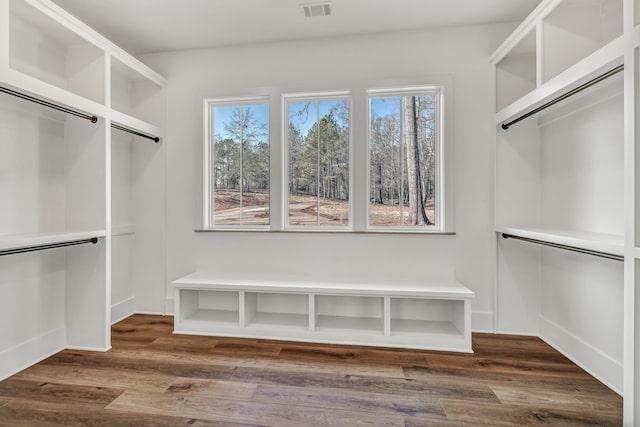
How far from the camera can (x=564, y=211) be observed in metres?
2.45

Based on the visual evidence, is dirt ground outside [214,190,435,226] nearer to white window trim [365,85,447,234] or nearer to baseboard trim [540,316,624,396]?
white window trim [365,85,447,234]

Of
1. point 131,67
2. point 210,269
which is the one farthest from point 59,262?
point 131,67

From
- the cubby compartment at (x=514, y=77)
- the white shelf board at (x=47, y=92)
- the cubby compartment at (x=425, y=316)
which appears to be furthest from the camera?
the cubby compartment at (x=514, y=77)

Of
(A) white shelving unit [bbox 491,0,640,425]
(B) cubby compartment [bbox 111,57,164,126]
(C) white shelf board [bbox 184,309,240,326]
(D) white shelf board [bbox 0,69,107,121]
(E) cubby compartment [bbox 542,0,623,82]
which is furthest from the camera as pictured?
(B) cubby compartment [bbox 111,57,164,126]

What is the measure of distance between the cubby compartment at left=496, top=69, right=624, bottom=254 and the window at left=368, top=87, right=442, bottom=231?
0.56m

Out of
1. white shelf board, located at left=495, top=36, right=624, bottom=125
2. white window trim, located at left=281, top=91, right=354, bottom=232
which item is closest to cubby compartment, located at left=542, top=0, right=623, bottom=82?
white shelf board, located at left=495, top=36, right=624, bottom=125

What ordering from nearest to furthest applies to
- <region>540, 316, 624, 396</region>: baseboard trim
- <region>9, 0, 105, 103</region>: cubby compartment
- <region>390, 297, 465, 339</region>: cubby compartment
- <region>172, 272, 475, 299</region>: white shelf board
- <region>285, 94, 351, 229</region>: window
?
1. <region>540, 316, 624, 396</region>: baseboard trim
2. <region>9, 0, 105, 103</region>: cubby compartment
3. <region>172, 272, 475, 299</region>: white shelf board
4. <region>390, 297, 465, 339</region>: cubby compartment
5. <region>285, 94, 351, 229</region>: window

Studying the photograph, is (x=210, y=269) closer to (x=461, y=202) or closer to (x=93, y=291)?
(x=93, y=291)

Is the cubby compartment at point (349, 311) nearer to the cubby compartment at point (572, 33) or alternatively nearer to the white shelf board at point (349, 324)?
the white shelf board at point (349, 324)

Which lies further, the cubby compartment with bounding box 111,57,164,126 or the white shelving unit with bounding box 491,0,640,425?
the cubby compartment with bounding box 111,57,164,126

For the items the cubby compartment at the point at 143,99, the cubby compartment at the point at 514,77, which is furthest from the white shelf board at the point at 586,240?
the cubby compartment at the point at 143,99

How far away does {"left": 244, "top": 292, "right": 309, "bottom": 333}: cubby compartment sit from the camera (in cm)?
282

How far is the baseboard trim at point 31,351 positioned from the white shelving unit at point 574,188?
3466 millimetres

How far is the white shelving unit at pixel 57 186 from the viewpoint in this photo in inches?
85.4
